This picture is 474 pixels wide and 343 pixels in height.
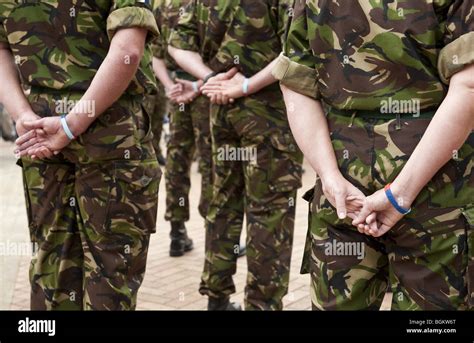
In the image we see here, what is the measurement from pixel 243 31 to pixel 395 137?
5.30 ft

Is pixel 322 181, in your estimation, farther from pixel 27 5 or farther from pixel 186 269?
pixel 186 269

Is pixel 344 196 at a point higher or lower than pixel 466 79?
lower

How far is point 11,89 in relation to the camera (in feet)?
8.18

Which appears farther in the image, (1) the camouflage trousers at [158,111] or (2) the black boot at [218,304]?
(1) the camouflage trousers at [158,111]

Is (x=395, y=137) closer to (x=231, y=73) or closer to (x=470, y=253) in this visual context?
(x=470, y=253)

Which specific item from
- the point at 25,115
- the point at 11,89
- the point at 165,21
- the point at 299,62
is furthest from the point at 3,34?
the point at 165,21

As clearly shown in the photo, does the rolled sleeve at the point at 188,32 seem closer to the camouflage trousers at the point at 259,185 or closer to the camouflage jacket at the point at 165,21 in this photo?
the camouflage trousers at the point at 259,185

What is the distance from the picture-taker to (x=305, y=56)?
A: 2.07 meters

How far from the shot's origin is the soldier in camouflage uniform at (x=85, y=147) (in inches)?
92.8

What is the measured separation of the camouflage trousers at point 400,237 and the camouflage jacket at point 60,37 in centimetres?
95

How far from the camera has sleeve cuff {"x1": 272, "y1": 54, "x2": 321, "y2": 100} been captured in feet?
6.74

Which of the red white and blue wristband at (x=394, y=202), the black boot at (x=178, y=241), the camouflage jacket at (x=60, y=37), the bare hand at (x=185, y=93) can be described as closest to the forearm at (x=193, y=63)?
the bare hand at (x=185, y=93)

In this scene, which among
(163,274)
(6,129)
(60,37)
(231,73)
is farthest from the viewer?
(6,129)
